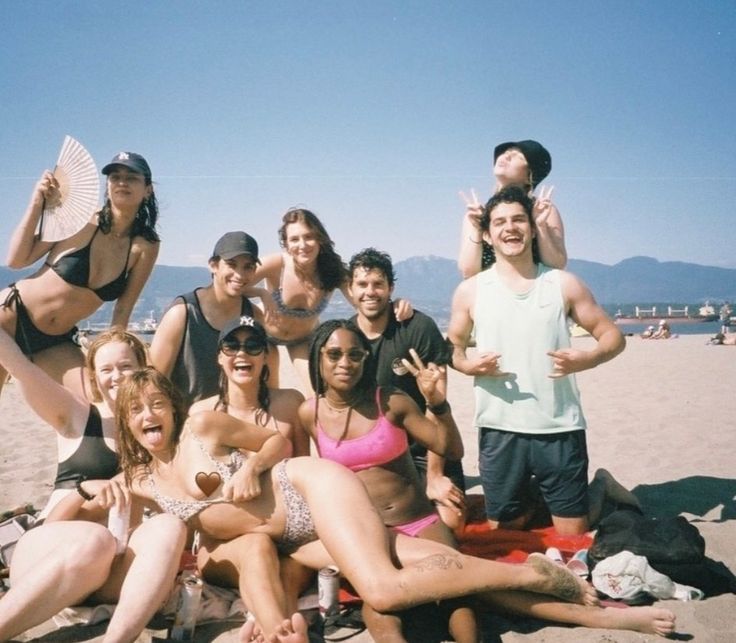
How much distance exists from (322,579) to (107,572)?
4.04ft

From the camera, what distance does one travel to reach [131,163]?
464cm

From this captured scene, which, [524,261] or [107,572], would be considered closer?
[107,572]

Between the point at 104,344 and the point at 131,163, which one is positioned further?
the point at 131,163

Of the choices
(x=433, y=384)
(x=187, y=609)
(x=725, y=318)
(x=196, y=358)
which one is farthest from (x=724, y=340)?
(x=725, y=318)

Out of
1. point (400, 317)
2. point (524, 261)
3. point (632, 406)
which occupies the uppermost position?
point (524, 261)

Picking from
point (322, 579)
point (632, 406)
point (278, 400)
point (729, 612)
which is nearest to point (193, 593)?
point (322, 579)

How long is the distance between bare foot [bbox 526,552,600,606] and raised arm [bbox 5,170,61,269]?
4.43m

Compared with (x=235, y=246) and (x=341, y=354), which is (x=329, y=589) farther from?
(x=235, y=246)

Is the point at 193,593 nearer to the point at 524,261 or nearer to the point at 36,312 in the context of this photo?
the point at 36,312

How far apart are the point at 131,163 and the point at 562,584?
4.45 m

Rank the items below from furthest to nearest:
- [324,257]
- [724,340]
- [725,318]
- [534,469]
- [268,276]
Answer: [725,318], [724,340], [268,276], [324,257], [534,469]

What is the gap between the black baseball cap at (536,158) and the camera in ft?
15.5

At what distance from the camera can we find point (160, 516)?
10.4 ft

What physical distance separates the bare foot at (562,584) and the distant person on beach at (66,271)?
12.2 ft
